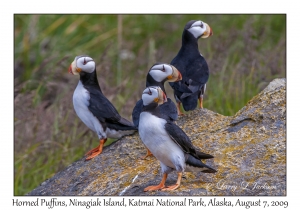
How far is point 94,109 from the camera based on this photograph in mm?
6738

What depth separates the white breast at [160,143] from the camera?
5.34 metres

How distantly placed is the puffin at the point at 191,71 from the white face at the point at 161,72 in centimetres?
54

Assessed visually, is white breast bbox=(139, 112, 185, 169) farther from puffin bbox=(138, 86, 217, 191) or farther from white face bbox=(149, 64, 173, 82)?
white face bbox=(149, 64, 173, 82)

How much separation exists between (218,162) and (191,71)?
1.73 meters

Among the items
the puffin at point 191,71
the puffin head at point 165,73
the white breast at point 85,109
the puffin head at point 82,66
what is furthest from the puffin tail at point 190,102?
the puffin head at point 82,66

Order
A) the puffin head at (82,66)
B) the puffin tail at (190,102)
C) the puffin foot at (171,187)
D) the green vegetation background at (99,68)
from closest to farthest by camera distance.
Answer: the puffin foot at (171,187)
the puffin head at (82,66)
the puffin tail at (190,102)
the green vegetation background at (99,68)

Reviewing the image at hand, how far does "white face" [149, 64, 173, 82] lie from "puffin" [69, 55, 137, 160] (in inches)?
22.0

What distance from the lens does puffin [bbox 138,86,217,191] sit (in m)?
5.34

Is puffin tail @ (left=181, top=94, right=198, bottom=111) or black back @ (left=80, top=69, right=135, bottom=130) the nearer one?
black back @ (left=80, top=69, right=135, bottom=130)

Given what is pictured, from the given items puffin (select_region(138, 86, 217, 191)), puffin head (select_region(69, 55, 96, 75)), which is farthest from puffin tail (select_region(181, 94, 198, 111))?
puffin (select_region(138, 86, 217, 191))

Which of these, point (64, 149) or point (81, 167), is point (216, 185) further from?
point (64, 149)

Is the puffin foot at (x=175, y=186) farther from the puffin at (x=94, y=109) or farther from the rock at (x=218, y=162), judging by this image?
the puffin at (x=94, y=109)

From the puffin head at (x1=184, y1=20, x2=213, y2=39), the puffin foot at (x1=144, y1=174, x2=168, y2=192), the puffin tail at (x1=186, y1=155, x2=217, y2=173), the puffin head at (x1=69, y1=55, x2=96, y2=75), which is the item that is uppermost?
the puffin head at (x1=184, y1=20, x2=213, y2=39)

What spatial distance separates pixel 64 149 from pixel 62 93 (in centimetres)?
245
